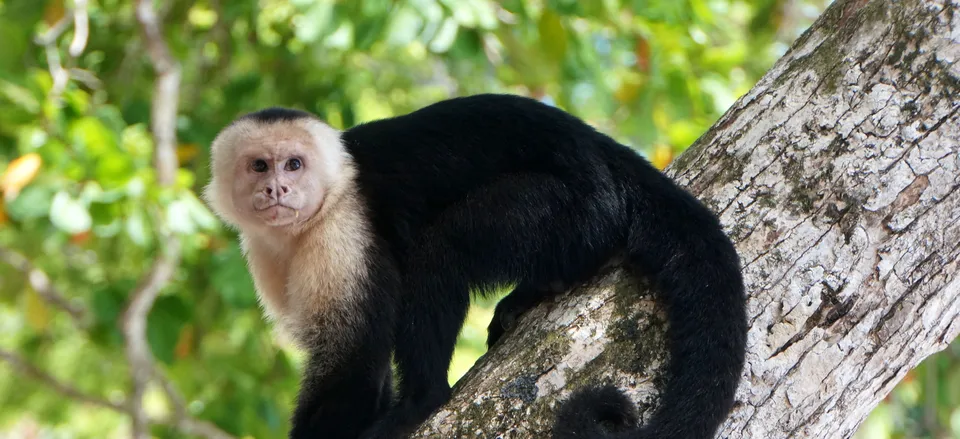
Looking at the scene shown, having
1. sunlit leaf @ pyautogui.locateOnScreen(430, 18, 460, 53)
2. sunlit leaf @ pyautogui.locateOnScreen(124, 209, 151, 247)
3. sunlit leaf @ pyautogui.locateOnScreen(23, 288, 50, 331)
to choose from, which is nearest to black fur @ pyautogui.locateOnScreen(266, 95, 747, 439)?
sunlit leaf @ pyautogui.locateOnScreen(430, 18, 460, 53)

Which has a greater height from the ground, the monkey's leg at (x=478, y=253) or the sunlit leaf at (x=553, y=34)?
the sunlit leaf at (x=553, y=34)

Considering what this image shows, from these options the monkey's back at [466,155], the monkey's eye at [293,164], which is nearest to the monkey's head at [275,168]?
the monkey's eye at [293,164]

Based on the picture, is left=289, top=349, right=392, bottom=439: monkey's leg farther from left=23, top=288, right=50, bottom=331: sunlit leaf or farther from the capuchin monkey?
left=23, top=288, right=50, bottom=331: sunlit leaf

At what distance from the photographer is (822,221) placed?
1.89 metres

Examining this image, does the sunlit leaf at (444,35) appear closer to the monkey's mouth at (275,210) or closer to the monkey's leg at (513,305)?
the monkey's mouth at (275,210)

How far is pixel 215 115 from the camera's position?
4457 millimetres

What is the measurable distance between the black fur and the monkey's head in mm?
95

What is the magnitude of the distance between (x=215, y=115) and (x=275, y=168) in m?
2.10

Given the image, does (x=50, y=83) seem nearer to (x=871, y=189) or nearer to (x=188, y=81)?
(x=188, y=81)

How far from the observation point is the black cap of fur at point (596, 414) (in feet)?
5.77

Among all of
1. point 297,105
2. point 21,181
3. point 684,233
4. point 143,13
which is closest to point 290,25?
point 297,105

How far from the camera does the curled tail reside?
5.78 feet

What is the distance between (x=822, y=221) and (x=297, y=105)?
9.90 feet

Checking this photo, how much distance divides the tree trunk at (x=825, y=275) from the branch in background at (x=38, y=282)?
2.87 meters
